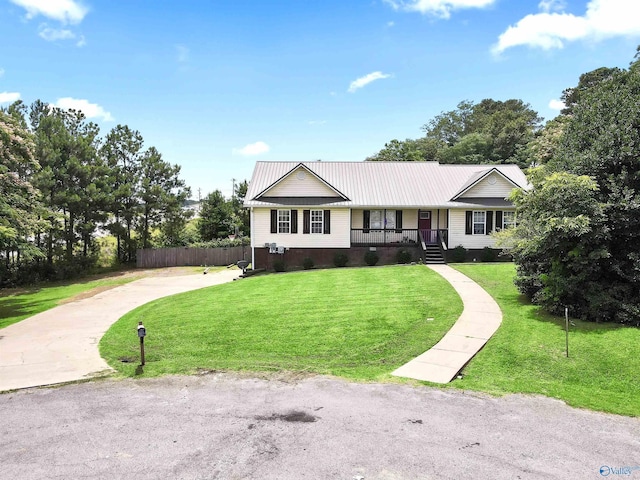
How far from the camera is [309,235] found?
85.3 feet

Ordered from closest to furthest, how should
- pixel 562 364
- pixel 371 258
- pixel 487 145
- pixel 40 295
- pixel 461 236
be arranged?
pixel 562 364 < pixel 40 295 < pixel 371 258 < pixel 461 236 < pixel 487 145

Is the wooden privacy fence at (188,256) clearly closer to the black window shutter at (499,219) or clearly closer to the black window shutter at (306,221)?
the black window shutter at (306,221)

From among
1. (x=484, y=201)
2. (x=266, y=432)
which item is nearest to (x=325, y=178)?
(x=484, y=201)

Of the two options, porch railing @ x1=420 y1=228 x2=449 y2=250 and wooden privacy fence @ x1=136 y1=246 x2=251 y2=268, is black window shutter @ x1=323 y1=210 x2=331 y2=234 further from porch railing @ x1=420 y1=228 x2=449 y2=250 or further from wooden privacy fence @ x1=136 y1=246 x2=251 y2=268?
wooden privacy fence @ x1=136 y1=246 x2=251 y2=268

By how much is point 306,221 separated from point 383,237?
4.98 meters

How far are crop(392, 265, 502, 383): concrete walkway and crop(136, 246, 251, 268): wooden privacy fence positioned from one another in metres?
20.9

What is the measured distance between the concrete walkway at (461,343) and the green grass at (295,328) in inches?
11.3

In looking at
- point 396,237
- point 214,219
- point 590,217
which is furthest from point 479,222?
point 214,219

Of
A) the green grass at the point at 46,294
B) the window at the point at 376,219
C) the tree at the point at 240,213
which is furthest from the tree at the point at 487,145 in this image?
the green grass at the point at 46,294

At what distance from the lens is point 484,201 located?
26.2m

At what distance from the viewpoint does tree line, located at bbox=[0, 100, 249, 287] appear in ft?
92.4

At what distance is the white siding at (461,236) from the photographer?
2580 centimetres

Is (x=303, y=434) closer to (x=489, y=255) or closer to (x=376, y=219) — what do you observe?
(x=489, y=255)

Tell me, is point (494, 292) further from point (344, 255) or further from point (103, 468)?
point (103, 468)
